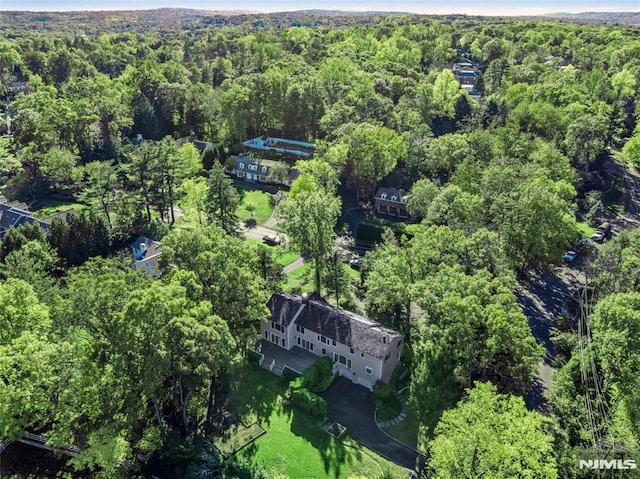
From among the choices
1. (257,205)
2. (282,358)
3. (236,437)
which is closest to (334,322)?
(282,358)

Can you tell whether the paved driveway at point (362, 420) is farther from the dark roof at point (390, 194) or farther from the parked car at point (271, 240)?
the dark roof at point (390, 194)

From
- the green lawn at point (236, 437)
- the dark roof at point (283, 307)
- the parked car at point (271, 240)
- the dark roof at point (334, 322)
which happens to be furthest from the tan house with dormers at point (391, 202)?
the green lawn at point (236, 437)

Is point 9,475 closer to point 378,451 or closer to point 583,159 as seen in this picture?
point 378,451

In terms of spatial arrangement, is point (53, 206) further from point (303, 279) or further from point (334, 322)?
point (334, 322)

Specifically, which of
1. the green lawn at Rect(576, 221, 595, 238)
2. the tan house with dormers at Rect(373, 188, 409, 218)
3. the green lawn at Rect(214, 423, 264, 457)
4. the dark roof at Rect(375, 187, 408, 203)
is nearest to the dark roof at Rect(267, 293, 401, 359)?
the green lawn at Rect(214, 423, 264, 457)

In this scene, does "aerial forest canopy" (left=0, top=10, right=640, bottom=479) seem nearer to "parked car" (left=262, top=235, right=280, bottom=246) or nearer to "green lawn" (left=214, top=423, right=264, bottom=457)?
"green lawn" (left=214, top=423, right=264, bottom=457)
